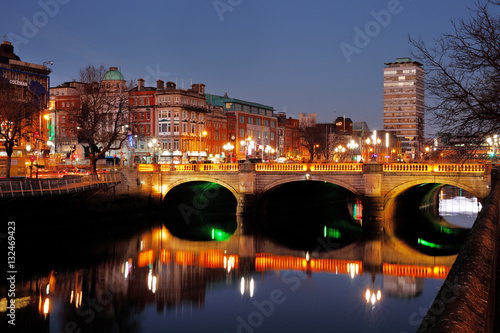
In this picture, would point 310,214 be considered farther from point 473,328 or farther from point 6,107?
point 473,328

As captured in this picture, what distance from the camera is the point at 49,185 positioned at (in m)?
39.6

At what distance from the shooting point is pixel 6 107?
5019 cm

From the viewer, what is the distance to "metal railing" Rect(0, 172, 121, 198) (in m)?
36.2

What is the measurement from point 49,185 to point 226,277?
16.2 metres

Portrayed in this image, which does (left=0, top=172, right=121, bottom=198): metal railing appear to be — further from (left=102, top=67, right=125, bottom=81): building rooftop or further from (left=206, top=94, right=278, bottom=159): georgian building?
(left=206, top=94, right=278, bottom=159): georgian building

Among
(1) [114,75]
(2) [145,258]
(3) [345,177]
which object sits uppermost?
(1) [114,75]

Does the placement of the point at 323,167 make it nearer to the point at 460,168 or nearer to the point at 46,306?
the point at 460,168

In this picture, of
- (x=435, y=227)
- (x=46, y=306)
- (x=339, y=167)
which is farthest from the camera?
(x=339, y=167)

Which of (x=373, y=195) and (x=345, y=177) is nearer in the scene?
(x=373, y=195)

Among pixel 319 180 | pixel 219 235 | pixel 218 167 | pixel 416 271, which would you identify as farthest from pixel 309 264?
pixel 218 167

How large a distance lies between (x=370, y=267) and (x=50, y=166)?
45097 mm

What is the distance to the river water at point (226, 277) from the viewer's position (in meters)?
23.7

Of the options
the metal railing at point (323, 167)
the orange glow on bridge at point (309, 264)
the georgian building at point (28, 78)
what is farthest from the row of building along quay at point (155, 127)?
the orange glow on bridge at point (309, 264)

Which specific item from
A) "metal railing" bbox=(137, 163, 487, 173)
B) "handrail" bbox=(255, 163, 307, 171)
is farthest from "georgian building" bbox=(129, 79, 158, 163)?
"handrail" bbox=(255, 163, 307, 171)
